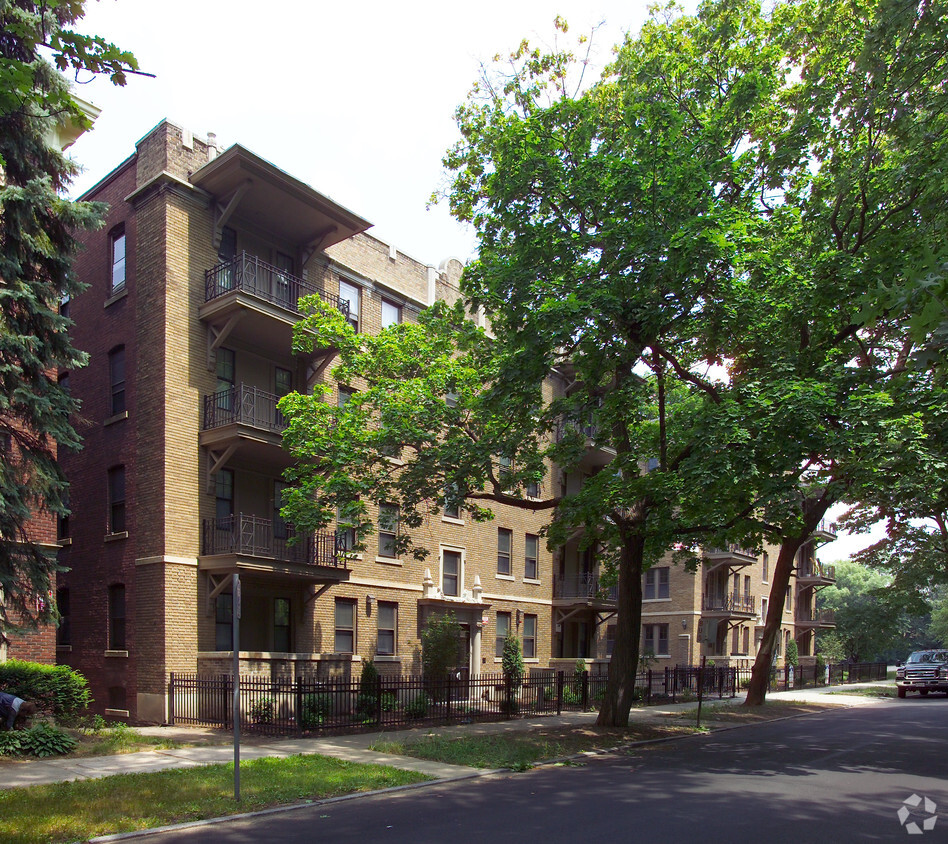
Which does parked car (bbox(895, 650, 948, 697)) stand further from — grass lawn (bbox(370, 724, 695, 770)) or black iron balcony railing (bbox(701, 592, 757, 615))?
grass lawn (bbox(370, 724, 695, 770))

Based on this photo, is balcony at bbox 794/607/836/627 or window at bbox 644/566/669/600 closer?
window at bbox 644/566/669/600

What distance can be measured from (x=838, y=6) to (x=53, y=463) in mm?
17367

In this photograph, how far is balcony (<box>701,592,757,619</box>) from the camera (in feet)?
137

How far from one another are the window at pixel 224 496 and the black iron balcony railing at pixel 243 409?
1495 millimetres

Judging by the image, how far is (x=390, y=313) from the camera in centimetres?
2655

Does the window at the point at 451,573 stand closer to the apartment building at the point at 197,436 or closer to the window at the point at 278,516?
the apartment building at the point at 197,436

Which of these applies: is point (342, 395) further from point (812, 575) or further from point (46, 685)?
point (812, 575)

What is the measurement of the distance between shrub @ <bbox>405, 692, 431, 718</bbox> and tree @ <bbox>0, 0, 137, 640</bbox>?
788 cm

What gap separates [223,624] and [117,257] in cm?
1068

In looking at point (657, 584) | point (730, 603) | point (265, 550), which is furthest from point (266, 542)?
point (730, 603)

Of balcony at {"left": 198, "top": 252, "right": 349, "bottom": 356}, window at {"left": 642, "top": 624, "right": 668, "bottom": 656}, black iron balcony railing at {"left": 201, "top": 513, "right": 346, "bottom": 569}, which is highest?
balcony at {"left": 198, "top": 252, "right": 349, "bottom": 356}

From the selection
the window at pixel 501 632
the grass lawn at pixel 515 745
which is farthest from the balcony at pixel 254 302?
the window at pixel 501 632

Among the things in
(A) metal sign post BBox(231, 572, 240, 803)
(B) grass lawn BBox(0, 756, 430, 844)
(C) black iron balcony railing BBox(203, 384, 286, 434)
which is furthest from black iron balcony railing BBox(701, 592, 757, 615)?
(A) metal sign post BBox(231, 572, 240, 803)

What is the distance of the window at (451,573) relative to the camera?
1093 inches
